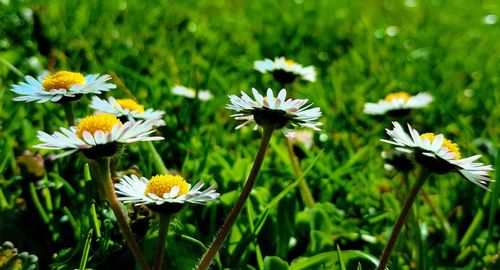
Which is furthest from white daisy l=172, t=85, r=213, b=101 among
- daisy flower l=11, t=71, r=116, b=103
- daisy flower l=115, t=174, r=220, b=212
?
daisy flower l=115, t=174, r=220, b=212

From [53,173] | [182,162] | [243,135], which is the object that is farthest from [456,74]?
[53,173]

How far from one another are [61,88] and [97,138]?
0.97 ft

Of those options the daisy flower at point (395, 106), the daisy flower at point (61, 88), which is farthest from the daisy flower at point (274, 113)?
the daisy flower at point (395, 106)

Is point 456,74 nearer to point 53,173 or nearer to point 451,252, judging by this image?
point 451,252

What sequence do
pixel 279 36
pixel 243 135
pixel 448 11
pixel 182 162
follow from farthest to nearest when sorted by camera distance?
pixel 448 11, pixel 279 36, pixel 243 135, pixel 182 162

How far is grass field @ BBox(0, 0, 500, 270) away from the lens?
1.21 metres

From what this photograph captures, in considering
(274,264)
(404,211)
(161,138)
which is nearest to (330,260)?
(274,264)

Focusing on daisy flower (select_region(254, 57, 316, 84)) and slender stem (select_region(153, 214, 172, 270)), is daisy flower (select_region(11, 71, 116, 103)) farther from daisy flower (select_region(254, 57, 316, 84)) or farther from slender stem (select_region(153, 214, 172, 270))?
daisy flower (select_region(254, 57, 316, 84))

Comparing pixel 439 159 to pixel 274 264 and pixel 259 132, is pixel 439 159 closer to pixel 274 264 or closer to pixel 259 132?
pixel 274 264

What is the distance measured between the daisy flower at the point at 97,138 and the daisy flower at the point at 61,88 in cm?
17

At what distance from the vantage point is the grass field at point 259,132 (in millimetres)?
1206

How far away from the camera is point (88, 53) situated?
2102mm

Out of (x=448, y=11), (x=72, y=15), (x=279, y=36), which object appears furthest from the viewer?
(x=448, y=11)

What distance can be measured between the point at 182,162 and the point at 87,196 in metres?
0.47
